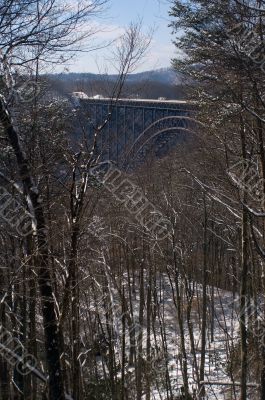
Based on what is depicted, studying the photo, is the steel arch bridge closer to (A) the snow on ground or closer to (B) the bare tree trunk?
(B) the bare tree trunk

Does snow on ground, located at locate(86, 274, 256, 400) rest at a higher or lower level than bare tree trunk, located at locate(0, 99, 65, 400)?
lower

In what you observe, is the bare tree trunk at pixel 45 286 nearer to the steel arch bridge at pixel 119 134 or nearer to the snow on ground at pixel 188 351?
the steel arch bridge at pixel 119 134

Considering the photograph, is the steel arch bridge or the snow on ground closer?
the steel arch bridge

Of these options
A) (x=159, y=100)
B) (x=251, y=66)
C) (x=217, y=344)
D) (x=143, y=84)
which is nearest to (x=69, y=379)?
(x=143, y=84)

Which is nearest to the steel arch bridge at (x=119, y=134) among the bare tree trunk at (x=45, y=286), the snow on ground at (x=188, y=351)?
the bare tree trunk at (x=45, y=286)

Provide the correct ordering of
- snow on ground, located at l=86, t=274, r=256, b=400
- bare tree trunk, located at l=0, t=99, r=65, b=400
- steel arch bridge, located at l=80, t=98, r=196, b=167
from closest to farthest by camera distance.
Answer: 1. bare tree trunk, located at l=0, t=99, r=65, b=400
2. steel arch bridge, located at l=80, t=98, r=196, b=167
3. snow on ground, located at l=86, t=274, r=256, b=400

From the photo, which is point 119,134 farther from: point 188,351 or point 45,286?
point 188,351

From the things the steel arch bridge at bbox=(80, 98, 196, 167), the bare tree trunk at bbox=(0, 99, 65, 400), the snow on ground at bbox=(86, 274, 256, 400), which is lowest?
the snow on ground at bbox=(86, 274, 256, 400)

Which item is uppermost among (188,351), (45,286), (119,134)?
(119,134)

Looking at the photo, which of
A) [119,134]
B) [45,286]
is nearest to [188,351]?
[119,134]

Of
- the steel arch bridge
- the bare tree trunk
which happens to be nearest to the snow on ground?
the steel arch bridge

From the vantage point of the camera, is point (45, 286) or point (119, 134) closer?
point (45, 286)

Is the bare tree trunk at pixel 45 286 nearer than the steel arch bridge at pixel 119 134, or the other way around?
the bare tree trunk at pixel 45 286
